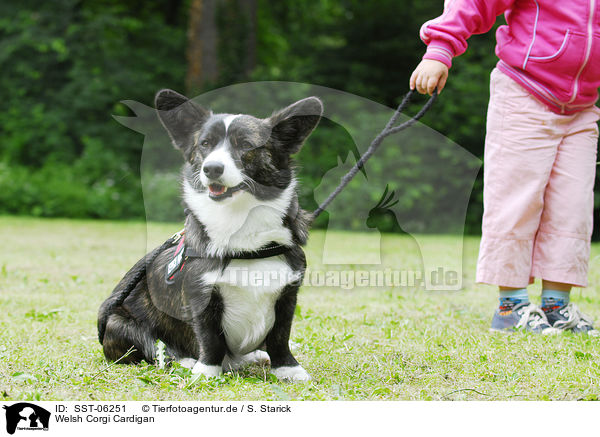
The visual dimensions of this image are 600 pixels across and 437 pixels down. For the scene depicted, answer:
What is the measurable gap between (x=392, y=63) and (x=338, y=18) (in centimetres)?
237

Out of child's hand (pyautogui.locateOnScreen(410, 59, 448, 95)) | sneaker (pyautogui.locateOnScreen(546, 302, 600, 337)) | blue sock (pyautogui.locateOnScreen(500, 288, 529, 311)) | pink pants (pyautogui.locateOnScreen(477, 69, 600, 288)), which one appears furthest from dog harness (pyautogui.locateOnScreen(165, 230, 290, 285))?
sneaker (pyautogui.locateOnScreen(546, 302, 600, 337))

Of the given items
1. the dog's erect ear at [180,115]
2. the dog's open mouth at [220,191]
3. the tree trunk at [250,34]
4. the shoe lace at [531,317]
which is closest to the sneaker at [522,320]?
the shoe lace at [531,317]

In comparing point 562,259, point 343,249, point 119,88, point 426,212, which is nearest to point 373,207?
point 343,249

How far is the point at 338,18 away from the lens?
574 inches

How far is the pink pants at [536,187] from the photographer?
3344 mm

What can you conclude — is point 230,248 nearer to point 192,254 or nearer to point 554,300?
point 192,254

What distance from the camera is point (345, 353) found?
9.55 feet

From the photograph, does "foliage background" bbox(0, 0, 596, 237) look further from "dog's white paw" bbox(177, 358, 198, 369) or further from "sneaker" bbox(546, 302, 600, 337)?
"dog's white paw" bbox(177, 358, 198, 369)

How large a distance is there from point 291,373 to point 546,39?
2106mm

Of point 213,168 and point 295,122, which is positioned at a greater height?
point 295,122

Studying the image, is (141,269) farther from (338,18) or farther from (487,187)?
(338,18)
